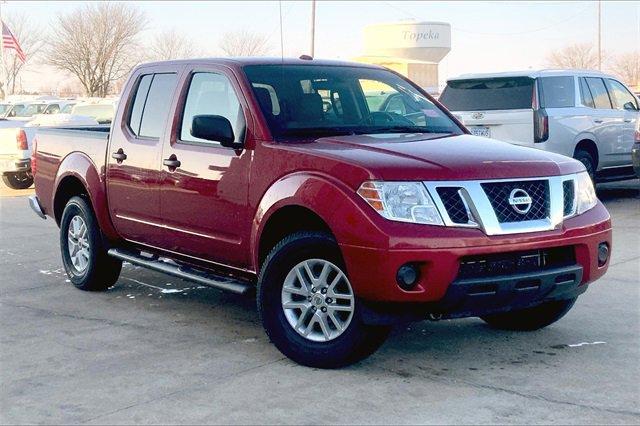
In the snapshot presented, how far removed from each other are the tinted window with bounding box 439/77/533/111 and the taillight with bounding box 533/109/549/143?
199mm

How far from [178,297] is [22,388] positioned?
2.44 meters

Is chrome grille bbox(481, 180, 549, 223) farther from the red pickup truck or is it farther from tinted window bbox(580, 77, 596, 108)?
tinted window bbox(580, 77, 596, 108)

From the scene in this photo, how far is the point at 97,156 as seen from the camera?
23.8 ft

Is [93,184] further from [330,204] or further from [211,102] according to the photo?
[330,204]

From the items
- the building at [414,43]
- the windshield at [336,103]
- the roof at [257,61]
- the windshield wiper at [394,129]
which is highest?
the building at [414,43]

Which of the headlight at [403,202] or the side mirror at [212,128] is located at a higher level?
the side mirror at [212,128]

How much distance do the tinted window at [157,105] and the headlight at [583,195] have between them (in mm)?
2822

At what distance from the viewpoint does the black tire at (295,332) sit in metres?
5.08

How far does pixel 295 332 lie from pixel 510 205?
4.51ft

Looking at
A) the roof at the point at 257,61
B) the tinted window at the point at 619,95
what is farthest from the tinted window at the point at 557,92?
the roof at the point at 257,61

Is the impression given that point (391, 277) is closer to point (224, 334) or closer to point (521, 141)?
point (224, 334)

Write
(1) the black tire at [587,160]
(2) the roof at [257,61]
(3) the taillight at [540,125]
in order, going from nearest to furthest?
(2) the roof at [257,61], (3) the taillight at [540,125], (1) the black tire at [587,160]

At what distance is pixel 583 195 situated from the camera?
5.58m

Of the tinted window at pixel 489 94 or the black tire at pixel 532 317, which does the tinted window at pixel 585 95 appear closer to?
the tinted window at pixel 489 94
